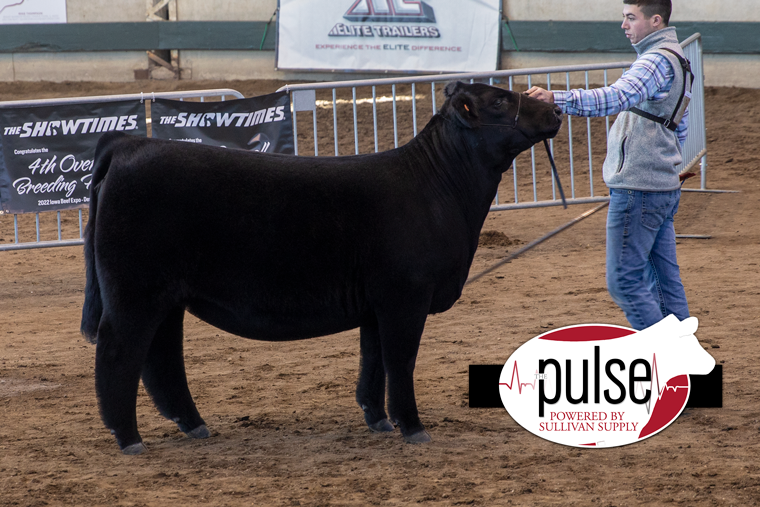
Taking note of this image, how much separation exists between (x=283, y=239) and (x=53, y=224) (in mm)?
7526

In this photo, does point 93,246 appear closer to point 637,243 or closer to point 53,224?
point 637,243

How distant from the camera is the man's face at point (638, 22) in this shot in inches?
171

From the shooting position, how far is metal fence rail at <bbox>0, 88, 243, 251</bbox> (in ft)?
25.8

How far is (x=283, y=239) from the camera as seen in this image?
13.3 ft

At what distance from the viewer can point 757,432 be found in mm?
4219

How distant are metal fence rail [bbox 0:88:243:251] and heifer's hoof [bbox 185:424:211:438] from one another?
13.0 ft

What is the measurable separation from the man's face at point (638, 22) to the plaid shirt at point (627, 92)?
0.13 m

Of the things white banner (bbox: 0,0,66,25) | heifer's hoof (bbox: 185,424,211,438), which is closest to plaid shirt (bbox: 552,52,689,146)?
heifer's hoof (bbox: 185,424,211,438)

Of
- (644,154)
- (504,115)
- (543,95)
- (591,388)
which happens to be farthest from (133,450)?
(644,154)

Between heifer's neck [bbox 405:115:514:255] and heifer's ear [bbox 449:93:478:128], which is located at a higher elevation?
heifer's ear [bbox 449:93:478:128]

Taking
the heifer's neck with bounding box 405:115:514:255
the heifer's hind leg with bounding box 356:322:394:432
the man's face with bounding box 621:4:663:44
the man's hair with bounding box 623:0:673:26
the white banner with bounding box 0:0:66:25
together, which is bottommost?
the heifer's hind leg with bounding box 356:322:394:432

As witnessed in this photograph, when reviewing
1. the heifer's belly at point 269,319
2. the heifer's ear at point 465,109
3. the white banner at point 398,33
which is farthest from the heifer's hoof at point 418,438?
the white banner at point 398,33

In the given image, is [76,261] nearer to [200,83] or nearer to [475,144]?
[475,144]

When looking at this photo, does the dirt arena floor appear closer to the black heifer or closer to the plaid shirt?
the black heifer
